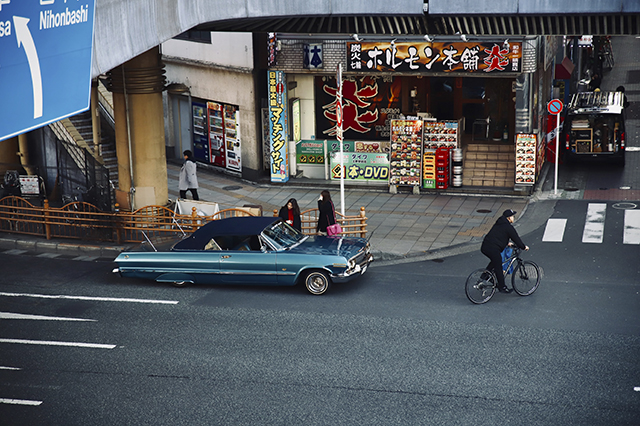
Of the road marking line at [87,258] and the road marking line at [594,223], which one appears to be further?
the road marking line at [594,223]

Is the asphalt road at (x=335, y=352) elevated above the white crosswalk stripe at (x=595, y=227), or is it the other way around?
the white crosswalk stripe at (x=595, y=227)

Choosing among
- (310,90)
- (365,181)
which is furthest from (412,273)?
(310,90)

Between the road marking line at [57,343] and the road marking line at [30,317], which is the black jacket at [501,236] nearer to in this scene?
the road marking line at [57,343]

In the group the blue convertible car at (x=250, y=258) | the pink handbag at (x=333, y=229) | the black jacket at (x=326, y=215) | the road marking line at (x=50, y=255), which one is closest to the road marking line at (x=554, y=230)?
the pink handbag at (x=333, y=229)

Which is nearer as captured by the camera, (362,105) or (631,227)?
(631,227)

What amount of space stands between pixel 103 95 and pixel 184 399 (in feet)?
61.5

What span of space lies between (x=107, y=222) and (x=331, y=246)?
20.7ft

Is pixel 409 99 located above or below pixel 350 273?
above

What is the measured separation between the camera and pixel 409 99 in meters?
26.2

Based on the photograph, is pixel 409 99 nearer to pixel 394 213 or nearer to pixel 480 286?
pixel 394 213

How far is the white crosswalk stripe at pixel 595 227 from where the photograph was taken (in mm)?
18511

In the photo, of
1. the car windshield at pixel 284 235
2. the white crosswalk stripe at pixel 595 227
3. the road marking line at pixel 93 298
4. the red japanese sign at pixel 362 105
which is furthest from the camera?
the red japanese sign at pixel 362 105

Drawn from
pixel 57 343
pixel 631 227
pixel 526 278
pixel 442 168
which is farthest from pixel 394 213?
pixel 57 343

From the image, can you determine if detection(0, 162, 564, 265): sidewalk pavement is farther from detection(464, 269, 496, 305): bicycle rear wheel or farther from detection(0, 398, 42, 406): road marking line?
detection(0, 398, 42, 406): road marking line
